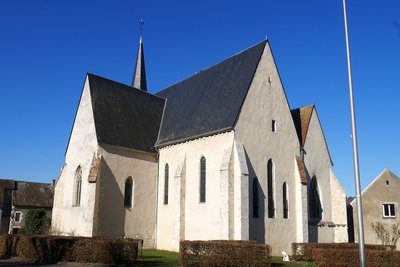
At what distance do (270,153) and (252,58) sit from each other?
6767mm

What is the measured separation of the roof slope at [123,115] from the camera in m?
27.4

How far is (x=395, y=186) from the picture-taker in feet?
107

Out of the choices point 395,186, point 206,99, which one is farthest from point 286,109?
point 395,186

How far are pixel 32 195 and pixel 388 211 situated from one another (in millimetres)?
41436

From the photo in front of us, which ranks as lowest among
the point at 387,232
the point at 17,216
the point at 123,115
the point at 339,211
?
the point at 387,232

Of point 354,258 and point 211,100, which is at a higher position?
point 211,100

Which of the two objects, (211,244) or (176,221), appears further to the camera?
(176,221)

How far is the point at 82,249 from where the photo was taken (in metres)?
17.6

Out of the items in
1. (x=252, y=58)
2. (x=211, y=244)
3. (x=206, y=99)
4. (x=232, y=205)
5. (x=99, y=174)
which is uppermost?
(x=252, y=58)

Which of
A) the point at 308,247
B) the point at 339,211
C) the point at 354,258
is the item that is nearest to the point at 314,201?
the point at 339,211

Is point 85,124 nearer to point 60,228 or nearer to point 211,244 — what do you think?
point 60,228

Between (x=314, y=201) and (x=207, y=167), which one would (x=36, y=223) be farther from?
(x=314, y=201)

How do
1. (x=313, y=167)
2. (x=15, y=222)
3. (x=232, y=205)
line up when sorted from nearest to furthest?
(x=232, y=205) < (x=313, y=167) < (x=15, y=222)

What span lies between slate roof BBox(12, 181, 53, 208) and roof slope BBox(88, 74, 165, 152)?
25.1 meters
